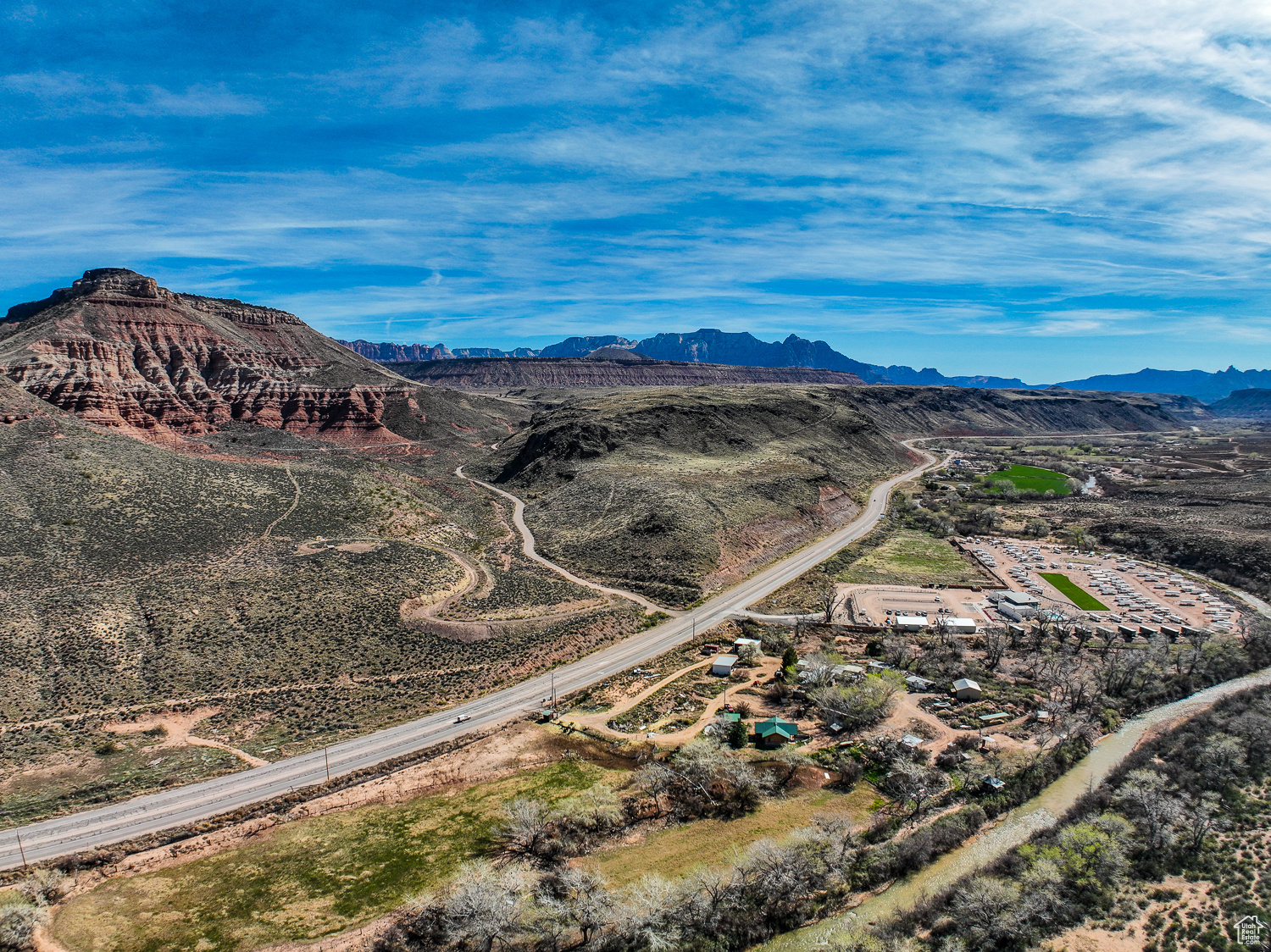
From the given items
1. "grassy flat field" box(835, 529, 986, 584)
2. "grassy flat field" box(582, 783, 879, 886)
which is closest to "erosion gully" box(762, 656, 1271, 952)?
"grassy flat field" box(582, 783, 879, 886)

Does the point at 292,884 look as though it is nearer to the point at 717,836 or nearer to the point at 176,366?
the point at 717,836

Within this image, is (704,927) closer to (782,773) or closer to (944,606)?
(782,773)

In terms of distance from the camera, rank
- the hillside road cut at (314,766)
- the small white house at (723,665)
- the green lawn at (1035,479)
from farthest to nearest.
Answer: the green lawn at (1035,479) < the small white house at (723,665) < the hillside road cut at (314,766)

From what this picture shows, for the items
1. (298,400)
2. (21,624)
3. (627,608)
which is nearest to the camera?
(21,624)

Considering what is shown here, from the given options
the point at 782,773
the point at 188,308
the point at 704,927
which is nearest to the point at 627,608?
the point at 782,773

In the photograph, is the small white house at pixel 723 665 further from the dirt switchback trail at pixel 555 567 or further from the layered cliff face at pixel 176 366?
the layered cliff face at pixel 176 366

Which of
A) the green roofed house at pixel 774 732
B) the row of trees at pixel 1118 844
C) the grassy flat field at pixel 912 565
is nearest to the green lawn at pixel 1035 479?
the grassy flat field at pixel 912 565
